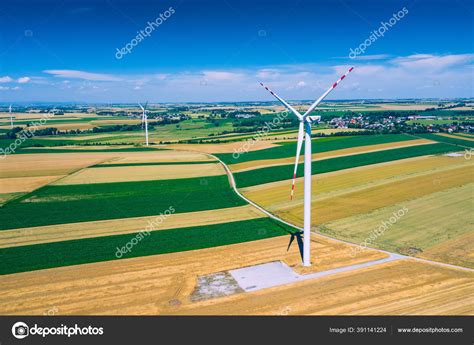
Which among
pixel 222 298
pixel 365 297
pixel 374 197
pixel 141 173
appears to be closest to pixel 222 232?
pixel 222 298

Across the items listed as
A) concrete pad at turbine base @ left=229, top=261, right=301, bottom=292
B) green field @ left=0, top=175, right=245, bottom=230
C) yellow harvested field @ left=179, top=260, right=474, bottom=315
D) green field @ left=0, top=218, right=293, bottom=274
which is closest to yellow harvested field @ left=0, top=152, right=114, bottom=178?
green field @ left=0, top=175, right=245, bottom=230

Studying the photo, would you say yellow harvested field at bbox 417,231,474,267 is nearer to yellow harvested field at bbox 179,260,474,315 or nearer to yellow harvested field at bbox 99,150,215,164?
yellow harvested field at bbox 179,260,474,315

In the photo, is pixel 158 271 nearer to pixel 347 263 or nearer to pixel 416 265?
pixel 347 263

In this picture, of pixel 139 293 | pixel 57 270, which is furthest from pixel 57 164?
pixel 139 293

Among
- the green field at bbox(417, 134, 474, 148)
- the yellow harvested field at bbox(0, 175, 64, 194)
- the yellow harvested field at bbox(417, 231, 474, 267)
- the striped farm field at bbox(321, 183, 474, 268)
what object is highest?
the green field at bbox(417, 134, 474, 148)

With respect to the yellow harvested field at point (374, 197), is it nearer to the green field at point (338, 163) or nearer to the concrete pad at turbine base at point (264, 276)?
the concrete pad at turbine base at point (264, 276)

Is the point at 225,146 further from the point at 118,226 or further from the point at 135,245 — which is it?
the point at 135,245

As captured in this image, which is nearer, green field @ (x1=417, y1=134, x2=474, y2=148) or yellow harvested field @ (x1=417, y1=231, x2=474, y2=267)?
yellow harvested field @ (x1=417, y1=231, x2=474, y2=267)
